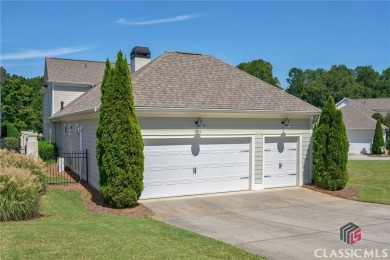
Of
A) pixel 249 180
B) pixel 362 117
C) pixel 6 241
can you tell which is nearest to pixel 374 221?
pixel 249 180

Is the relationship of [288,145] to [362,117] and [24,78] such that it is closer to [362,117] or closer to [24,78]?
[362,117]

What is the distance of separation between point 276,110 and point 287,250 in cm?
796

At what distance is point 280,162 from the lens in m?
15.0

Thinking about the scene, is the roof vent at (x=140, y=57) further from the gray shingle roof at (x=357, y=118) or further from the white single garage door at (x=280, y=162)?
the gray shingle roof at (x=357, y=118)

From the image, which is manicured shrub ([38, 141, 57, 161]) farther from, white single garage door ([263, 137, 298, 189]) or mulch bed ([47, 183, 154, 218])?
white single garage door ([263, 137, 298, 189])

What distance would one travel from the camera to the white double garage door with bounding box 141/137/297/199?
12.9 metres

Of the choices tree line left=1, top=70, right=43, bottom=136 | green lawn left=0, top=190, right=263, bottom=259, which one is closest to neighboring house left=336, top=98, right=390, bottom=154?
green lawn left=0, top=190, right=263, bottom=259

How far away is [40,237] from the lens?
702cm

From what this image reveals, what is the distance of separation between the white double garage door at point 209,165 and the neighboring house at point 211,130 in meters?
0.03

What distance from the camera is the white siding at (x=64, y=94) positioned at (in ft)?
97.4

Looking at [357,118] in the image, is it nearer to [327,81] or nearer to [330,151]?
[330,151]

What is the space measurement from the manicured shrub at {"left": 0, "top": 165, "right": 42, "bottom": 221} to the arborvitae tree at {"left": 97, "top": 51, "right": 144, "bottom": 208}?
2.29 meters

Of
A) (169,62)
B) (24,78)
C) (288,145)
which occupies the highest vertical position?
(24,78)

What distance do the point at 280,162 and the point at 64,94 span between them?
20.9 m
